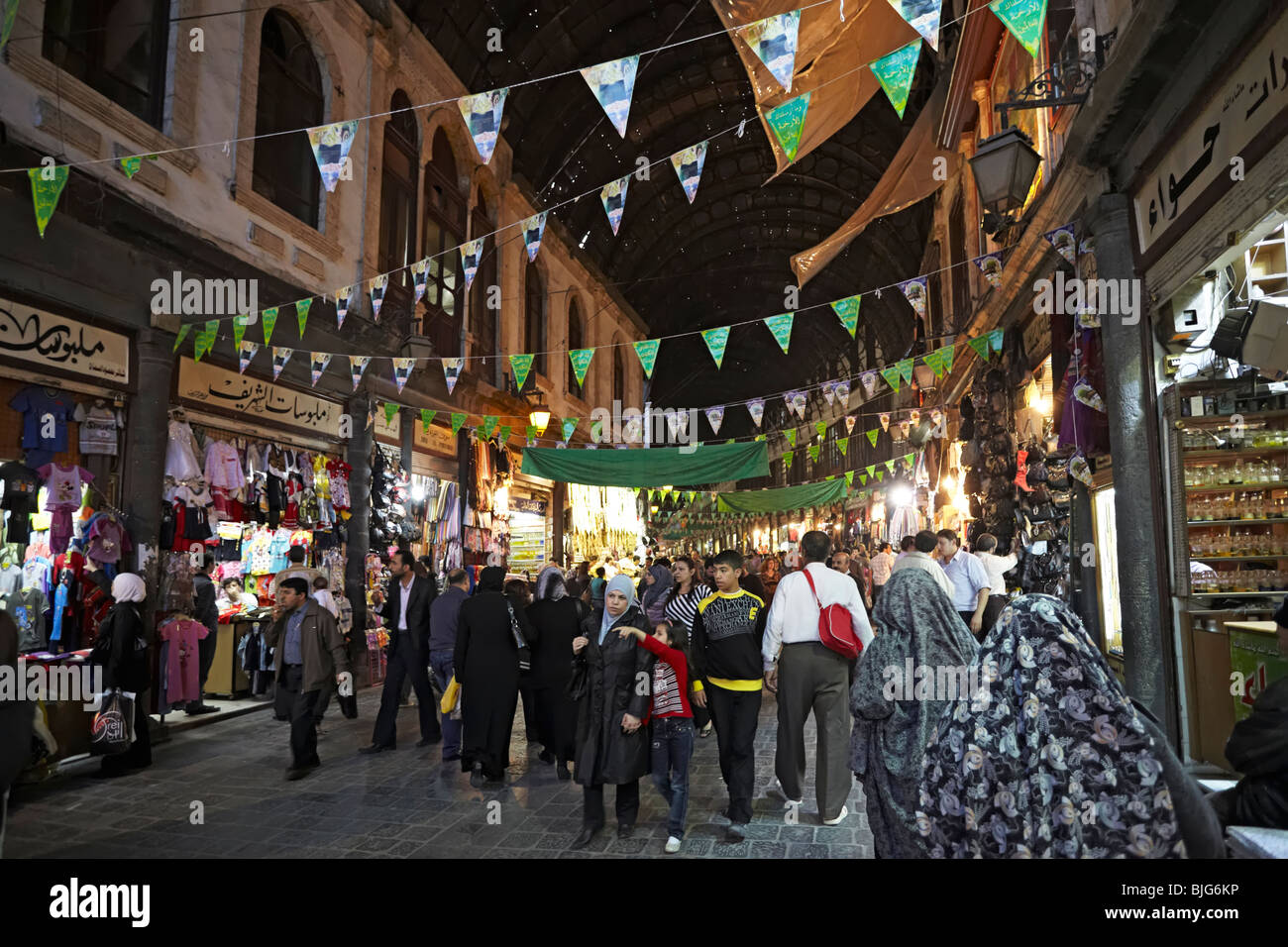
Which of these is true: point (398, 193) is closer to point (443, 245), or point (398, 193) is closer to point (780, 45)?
point (443, 245)

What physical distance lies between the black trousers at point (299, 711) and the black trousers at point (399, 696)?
0.88m

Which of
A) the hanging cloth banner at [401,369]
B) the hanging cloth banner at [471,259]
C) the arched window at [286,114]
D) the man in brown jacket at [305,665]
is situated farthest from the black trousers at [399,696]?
the arched window at [286,114]

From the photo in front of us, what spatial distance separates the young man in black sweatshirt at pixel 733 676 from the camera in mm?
5109

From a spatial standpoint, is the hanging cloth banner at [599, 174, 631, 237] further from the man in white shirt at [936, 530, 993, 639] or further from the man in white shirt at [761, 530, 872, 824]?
the man in white shirt at [936, 530, 993, 639]

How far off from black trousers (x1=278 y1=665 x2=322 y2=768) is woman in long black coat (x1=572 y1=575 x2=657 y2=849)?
289 centimetres

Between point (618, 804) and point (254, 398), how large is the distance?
297 inches

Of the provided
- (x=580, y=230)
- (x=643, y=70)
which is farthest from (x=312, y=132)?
(x=580, y=230)

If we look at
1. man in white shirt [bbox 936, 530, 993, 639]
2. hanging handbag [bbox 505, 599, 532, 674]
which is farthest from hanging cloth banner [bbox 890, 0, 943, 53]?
hanging handbag [bbox 505, 599, 532, 674]

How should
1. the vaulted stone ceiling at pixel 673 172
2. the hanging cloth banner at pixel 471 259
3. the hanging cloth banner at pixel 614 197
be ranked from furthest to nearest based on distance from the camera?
the vaulted stone ceiling at pixel 673 172
the hanging cloth banner at pixel 471 259
the hanging cloth banner at pixel 614 197

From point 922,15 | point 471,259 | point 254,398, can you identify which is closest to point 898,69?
point 922,15

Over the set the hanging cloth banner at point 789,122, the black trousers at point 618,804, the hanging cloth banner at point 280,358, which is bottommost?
the black trousers at point 618,804

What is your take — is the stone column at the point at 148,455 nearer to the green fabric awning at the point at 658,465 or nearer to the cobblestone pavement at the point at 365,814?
the cobblestone pavement at the point at 365,814

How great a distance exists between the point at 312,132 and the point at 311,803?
549 cm

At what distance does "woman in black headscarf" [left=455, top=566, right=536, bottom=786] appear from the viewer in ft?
20.7
